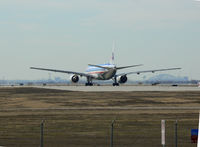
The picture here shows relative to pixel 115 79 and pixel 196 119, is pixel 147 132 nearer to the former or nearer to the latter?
pixel 196 119

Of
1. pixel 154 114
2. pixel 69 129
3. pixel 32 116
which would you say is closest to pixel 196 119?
pixel 154 114

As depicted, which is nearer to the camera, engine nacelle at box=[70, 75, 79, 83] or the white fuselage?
the white fuselage

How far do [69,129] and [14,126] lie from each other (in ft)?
14.6

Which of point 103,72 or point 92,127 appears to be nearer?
point 92,127

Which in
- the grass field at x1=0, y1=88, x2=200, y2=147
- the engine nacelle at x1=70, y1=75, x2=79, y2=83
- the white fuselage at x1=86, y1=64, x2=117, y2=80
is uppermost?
the white fuselage at x1=86, y1=64, x2=117, y2=80

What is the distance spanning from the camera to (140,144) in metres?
27.7

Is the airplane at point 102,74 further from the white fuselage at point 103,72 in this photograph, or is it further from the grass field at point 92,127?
the grass field at point 92,127

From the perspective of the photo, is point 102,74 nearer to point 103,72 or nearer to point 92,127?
point 103,72

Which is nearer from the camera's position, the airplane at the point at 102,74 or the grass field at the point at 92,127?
the grass field at the point at 92,127

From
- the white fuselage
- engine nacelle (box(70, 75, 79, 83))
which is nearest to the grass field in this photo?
the white fuselage

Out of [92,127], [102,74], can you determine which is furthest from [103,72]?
[92,127]

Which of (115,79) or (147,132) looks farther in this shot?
(115,79)

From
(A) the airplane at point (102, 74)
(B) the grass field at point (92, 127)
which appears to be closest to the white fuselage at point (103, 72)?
(A) the airplane at point (102, 74)

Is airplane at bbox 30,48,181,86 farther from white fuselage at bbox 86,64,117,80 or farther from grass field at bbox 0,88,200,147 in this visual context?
grass field at bbox 0,88,200,147
